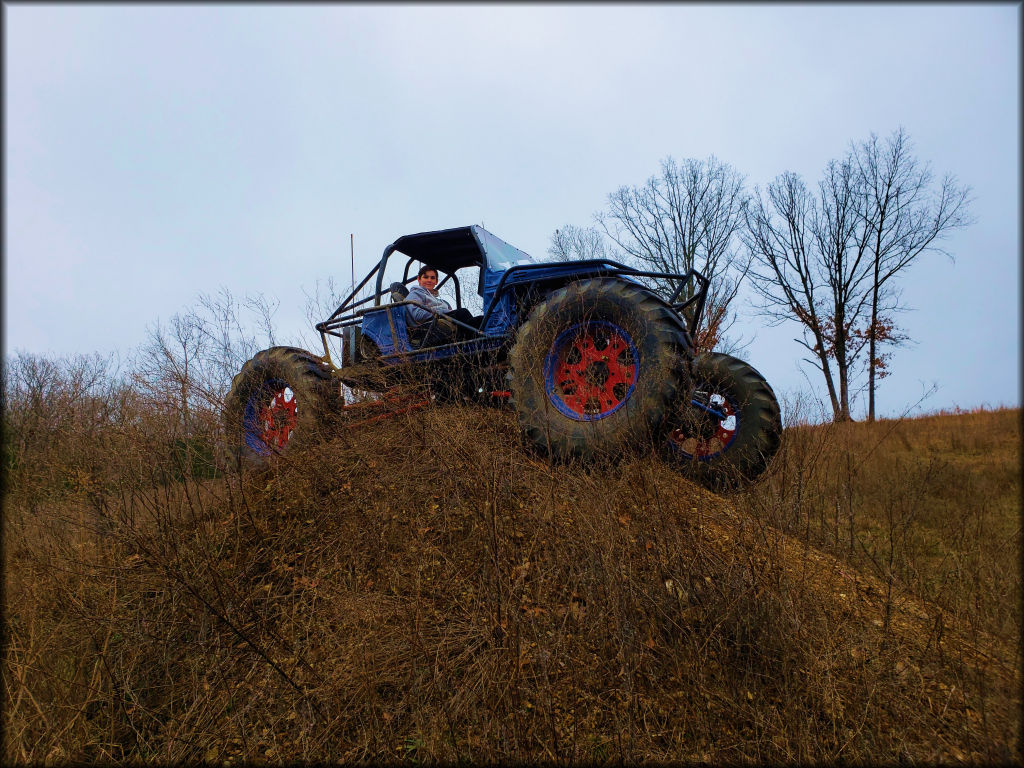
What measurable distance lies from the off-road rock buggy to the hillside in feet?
0.95

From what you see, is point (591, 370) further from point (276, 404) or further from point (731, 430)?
point (276, 404)

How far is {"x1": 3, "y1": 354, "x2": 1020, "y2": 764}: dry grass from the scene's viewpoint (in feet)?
7.23

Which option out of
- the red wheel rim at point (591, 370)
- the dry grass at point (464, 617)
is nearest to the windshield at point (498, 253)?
the red wheel rim at point (591, 370)

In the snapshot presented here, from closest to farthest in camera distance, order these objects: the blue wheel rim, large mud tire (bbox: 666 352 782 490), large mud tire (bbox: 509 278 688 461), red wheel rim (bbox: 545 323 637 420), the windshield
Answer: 1. large mud tire (bbox: 509 278 688 461)
2. red wheel rim (bbox: 545 323 637 420)
3. large mud tire (bbox: 666 352 782 490)
4. the blue wheel rim
5. the windshield

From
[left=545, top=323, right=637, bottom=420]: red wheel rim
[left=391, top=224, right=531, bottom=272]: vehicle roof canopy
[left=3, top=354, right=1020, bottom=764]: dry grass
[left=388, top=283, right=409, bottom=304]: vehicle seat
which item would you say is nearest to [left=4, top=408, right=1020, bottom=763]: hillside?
[left=3, top=354, right=1020, bottom=764]: dry grass

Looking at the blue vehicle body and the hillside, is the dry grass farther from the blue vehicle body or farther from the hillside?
the blue vehicle body

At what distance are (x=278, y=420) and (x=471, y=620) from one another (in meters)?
2.96

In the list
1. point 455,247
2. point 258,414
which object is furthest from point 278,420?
point 455,247

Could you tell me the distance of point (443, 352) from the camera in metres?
4.71

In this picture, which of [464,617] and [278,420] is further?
[278,420]

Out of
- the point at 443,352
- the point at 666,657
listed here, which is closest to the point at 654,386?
the point at 666,657

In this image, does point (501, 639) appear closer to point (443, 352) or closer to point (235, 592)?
point (235, 592)

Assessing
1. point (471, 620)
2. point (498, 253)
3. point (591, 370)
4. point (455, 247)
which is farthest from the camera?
point (455, 247)

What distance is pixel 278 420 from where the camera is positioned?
15.9 feet
